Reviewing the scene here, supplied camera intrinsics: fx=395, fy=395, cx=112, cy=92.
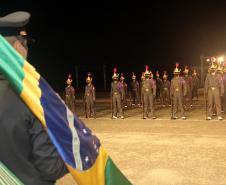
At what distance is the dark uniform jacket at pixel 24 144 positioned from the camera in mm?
2088

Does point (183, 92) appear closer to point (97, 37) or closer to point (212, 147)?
point (212, 147)

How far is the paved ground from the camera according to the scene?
7172 millimetres

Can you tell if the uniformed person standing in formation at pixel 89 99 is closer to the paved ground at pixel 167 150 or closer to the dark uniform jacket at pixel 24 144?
the paved ground at pixel 167 150

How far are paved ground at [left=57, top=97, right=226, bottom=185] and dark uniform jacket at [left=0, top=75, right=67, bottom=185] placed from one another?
4.92m

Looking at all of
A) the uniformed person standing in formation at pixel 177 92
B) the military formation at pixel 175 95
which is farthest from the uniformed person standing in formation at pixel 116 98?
the uniformed person standing in formation at pixel 177 92

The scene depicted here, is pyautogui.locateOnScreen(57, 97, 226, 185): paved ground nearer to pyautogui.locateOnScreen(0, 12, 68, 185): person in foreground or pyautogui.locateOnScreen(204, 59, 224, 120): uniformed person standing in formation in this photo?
pyautogui.locateOnScreen(204, 59, 224, 120): uniformed person standing in formation

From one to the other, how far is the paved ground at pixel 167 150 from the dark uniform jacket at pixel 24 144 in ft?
16.1

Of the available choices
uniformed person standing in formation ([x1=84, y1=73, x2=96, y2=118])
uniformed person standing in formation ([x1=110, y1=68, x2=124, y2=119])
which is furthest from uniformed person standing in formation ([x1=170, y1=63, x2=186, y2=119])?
uniformed person standing in formation ([x1=84, y1=73, x2=96, y2=118])

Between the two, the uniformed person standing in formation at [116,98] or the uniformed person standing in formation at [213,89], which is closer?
the uniformed person standing in formation at [213,89]

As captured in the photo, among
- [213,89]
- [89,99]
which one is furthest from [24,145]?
[89,99]

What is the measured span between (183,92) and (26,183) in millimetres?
15123

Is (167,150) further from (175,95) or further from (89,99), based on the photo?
(89,99)

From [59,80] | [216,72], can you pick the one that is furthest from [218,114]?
[59,80]

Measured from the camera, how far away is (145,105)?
17000 mm
